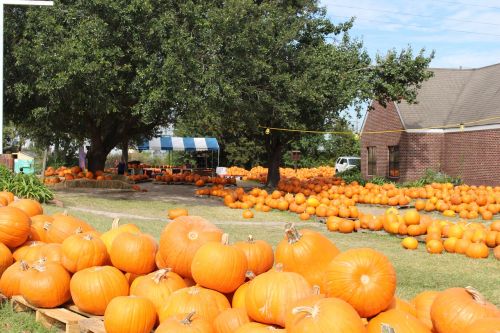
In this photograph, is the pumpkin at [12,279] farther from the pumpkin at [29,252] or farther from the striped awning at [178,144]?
A: the striped awning at [178,144]

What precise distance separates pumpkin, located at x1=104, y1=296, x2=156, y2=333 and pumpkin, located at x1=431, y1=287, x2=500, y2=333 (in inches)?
80.9

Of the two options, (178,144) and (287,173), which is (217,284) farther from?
(287,173)

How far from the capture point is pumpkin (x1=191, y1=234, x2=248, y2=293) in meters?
4.06

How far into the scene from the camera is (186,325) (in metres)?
3.46

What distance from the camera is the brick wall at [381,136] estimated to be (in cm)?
3014

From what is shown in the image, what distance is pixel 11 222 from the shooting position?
18.9 feet

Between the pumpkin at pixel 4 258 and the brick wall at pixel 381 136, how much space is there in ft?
85.6

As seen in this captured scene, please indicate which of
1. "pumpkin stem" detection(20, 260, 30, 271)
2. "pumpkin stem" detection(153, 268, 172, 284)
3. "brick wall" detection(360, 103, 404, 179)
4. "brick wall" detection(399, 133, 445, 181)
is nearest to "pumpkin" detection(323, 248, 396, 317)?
"pumpkin stem" detection(153, 268, 172, 284)

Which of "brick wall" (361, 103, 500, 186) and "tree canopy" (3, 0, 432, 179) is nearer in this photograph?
"tree canopy" (3, 0, 432, 179)

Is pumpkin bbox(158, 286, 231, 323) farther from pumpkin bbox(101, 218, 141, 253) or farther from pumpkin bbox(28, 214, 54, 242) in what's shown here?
pumpkin bbox(28, 214, 54, 242)

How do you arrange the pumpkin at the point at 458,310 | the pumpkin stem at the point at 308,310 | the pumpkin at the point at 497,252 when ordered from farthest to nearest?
the pumpkin at the point at 497,252 < the pumpkin at the point at 458,310 < the pumpkin stem at the point at 308,310

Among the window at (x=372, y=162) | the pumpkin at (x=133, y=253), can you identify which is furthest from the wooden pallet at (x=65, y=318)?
the window at (x=372, y=162)

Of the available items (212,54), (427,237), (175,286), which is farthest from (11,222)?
(212,54)

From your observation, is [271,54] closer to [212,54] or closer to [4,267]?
[212,54]
